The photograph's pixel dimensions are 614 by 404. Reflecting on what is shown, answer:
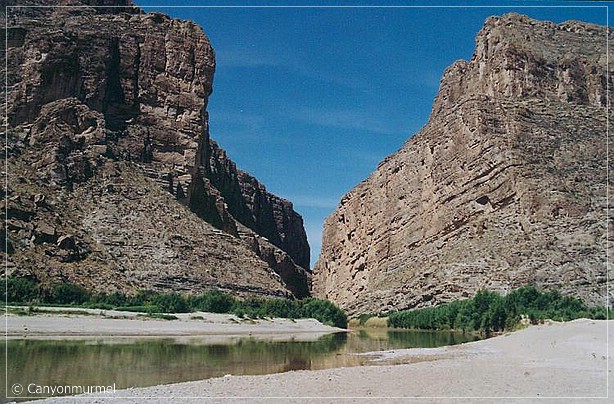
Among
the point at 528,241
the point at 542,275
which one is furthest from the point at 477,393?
the point at 528,241

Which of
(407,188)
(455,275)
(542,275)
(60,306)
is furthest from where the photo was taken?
(407,188)

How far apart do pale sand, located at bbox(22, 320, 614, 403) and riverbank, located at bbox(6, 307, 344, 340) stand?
2168cm

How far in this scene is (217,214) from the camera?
276 ft

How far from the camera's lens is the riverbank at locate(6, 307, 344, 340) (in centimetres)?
3653

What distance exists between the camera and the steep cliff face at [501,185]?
63.1m

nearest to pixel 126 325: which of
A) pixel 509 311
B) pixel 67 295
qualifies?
pixel 67 295

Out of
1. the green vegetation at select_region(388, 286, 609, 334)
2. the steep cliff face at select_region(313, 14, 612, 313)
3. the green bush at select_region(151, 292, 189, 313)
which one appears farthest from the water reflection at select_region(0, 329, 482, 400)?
the steep cliff face at select_region(313, 14, 612, 313)

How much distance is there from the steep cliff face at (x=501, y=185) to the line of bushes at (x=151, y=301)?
19.1 m

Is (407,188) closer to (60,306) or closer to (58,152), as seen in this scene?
(58,152)

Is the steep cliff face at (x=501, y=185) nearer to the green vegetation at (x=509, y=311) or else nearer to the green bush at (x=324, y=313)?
the green vegetation at (x=509, y=311)

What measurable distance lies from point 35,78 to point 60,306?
3640 centimetres

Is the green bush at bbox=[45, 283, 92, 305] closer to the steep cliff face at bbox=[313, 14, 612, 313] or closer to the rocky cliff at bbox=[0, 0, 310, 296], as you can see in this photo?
the rocky cliff at bbox=[0, 0, 310, 296]

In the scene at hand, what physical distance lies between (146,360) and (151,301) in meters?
30.8

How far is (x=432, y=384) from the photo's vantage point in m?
16.0
